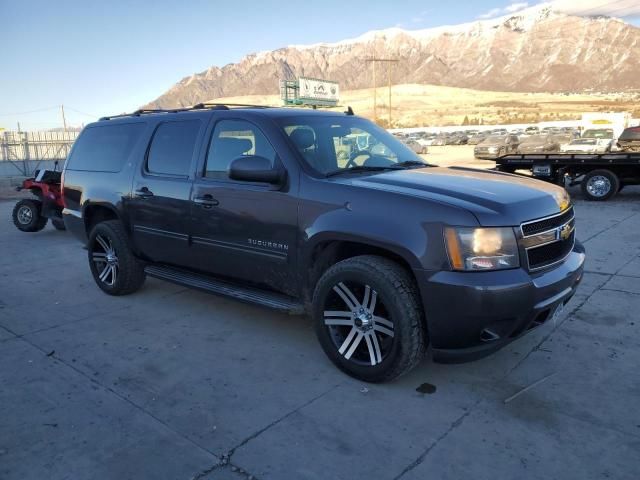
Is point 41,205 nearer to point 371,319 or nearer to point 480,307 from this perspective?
point 371,319

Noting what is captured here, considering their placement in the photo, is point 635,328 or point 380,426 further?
point 635,328

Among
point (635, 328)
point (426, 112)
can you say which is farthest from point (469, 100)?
point (635, 328)

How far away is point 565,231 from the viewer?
12.2ft

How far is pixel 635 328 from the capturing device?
4.50 metres

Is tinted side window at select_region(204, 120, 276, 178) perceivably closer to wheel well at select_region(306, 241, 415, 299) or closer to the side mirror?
the side mirror

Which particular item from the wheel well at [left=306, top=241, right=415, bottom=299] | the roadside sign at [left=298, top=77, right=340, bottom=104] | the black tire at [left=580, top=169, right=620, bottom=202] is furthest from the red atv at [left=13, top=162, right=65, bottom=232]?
the roadside sign at [left=298, top=77, right=340, bottom=104]

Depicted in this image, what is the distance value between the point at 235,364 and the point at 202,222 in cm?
122

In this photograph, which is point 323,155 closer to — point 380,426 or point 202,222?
point 202,222

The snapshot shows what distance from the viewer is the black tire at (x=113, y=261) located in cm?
539

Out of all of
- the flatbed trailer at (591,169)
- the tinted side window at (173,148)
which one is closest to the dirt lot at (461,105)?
the flatbed trailer at (591,169)

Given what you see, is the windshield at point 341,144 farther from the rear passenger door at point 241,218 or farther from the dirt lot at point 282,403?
the dirt lot at point 282,403

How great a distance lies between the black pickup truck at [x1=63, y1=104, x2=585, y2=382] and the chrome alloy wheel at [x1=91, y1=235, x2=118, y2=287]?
0.26 feet

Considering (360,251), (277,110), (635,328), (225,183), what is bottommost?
(635,328)

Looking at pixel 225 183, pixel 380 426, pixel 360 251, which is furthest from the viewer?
pixel 225 183
